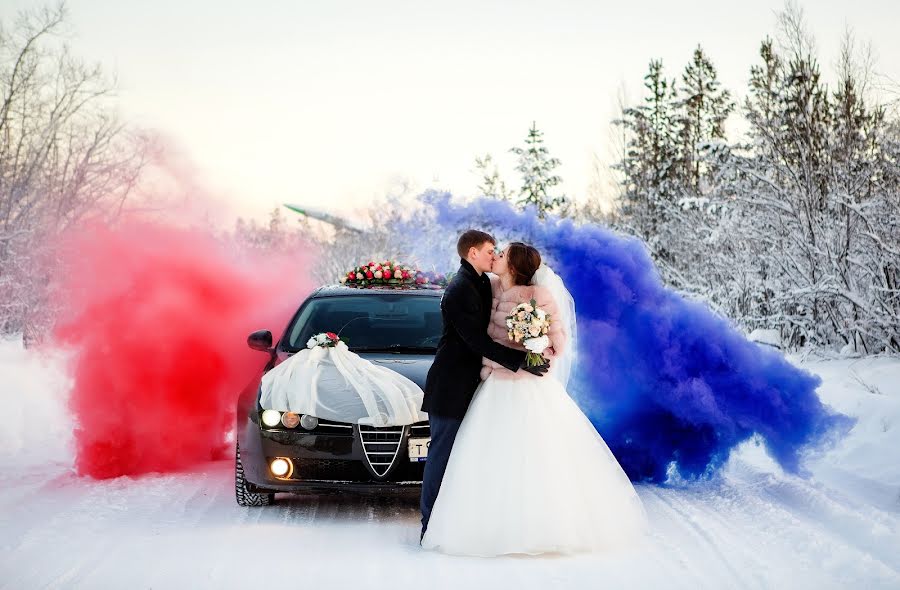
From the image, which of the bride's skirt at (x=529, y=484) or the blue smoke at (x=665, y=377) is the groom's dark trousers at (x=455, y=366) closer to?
the bride's skirt at (x=529, y=484)

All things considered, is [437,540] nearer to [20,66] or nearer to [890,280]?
[890,280]

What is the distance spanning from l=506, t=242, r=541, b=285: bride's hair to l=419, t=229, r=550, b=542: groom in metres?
0.13

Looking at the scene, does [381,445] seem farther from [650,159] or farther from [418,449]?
[650,159]

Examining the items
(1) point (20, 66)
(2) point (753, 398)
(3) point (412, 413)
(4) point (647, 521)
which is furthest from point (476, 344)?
(1) point (20, 66)

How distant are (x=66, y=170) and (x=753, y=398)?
17980mm

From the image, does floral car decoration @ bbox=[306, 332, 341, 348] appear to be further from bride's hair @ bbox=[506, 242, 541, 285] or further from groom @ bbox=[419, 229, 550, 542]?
bride's hair @ bbox=[506, 242, 541, 285]

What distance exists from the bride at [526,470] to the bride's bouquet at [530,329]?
14cm

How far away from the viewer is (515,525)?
5.68 m

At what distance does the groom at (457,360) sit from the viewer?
5.99 m

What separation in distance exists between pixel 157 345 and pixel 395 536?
4.17 metres

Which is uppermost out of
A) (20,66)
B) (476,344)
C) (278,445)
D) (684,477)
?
(20,66)

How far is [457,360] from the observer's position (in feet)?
20.1

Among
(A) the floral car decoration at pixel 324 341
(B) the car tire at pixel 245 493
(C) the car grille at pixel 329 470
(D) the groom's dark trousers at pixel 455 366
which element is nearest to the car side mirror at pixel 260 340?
(A) the floral car decoration at pixel 324 341

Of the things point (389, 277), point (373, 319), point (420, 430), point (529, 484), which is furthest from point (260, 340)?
point (529, 484)
